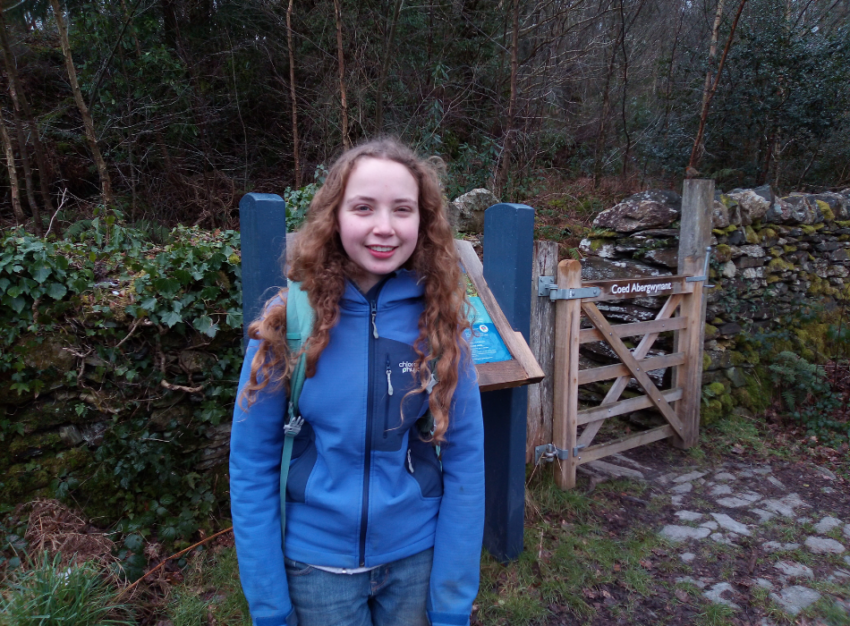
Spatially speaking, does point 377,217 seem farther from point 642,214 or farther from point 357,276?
point 642,214

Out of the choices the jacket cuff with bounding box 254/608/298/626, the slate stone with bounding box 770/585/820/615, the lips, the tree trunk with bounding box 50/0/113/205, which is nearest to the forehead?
the lips

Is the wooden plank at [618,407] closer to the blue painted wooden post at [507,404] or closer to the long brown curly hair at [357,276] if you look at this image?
the blue painted wooden post at [507,404]

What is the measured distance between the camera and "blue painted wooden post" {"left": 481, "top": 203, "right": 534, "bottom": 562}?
8.34 ft

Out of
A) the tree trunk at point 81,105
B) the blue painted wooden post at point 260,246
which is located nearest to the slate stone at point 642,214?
the blue painted wooden post at point 260,246

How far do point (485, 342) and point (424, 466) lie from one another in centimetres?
89

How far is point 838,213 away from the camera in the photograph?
6.73m

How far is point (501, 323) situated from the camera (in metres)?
2.50

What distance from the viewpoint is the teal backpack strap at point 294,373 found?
1.47 meters

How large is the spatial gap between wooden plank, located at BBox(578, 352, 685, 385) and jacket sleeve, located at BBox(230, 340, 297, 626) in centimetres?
285

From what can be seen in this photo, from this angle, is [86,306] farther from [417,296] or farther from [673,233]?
[673,233]

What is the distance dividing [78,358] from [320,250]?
6.39 ft

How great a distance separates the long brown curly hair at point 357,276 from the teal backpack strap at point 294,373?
2cm

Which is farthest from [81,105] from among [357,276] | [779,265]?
[779,265]

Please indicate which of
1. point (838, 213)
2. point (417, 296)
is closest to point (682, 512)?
point (417, 296)
